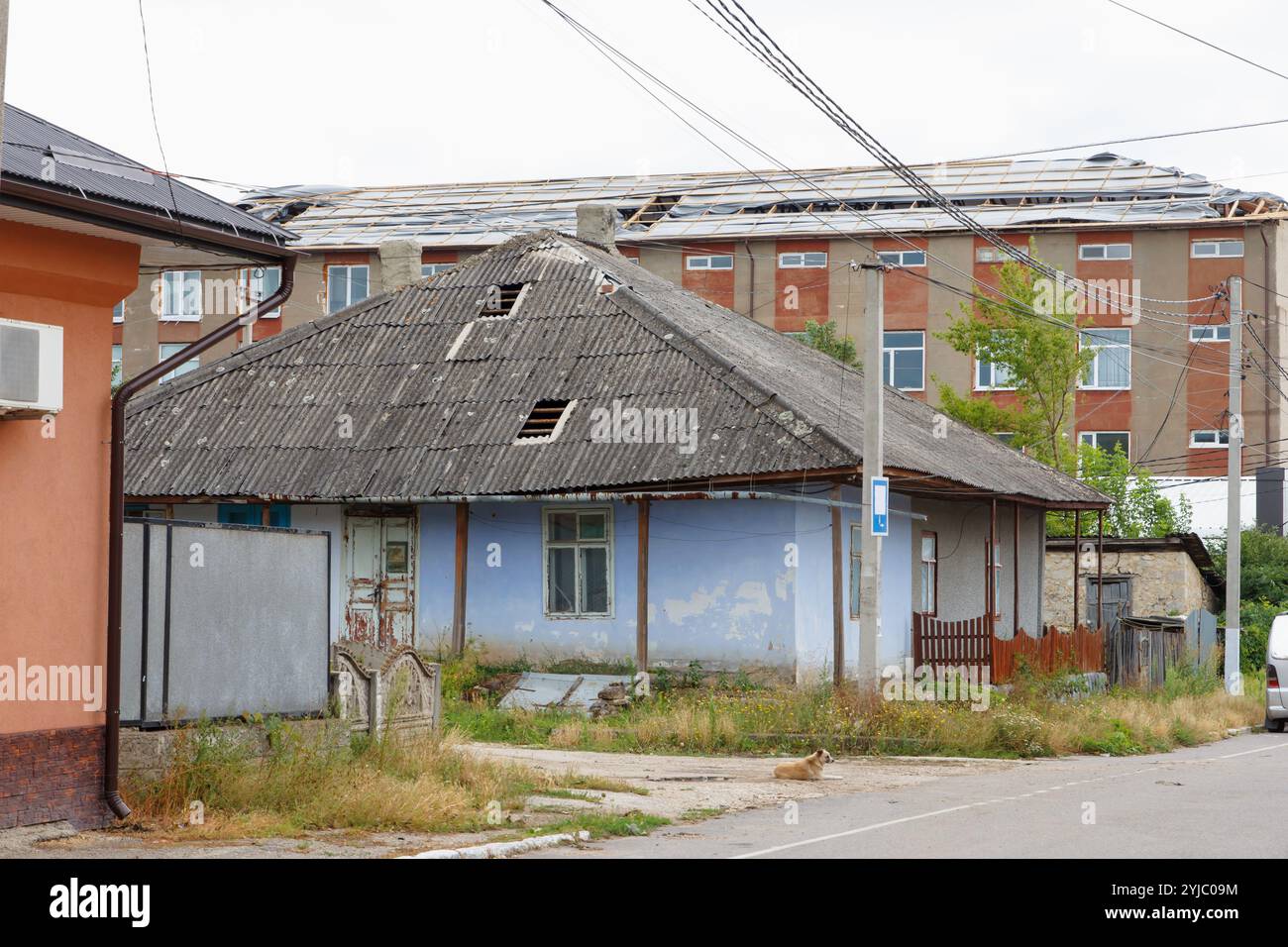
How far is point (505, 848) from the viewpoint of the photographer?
33.7 ft

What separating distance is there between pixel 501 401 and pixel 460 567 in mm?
2812

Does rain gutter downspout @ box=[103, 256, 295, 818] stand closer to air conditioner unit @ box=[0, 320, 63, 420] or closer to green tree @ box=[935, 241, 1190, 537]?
air conditioner unit @ box=[0, 320, 63, 420]

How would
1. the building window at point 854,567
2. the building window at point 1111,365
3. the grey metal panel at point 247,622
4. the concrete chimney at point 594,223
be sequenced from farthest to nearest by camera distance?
the building window at point 1111,365
the concrete chimney at point 594,223
the building window at point 854,567
the grey metal panel at point 247,622

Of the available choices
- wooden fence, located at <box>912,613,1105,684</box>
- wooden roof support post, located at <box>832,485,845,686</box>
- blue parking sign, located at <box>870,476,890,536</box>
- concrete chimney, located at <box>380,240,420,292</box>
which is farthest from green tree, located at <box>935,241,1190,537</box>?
blue parking sign, located at <box>870,476,890,536</box>

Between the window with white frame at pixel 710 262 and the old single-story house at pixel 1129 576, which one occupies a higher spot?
the window with white frame at pixel 710 262

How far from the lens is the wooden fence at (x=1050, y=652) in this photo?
79.4 ft

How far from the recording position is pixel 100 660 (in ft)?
35.4

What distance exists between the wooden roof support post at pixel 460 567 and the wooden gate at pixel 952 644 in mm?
6999

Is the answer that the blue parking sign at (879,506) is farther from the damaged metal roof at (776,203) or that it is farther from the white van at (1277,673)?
the damaged metal roof at (776,203)

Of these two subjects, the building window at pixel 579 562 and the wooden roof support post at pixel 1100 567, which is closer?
the building window at pixel 579 562

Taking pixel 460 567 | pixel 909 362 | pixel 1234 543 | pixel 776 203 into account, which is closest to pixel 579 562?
pixel 460 567

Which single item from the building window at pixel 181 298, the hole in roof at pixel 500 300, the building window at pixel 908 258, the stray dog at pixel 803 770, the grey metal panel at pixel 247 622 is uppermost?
the building window at pixel 908 258

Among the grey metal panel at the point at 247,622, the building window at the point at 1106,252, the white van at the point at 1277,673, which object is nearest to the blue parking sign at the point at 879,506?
the grey metal panel at the point at 247,622
